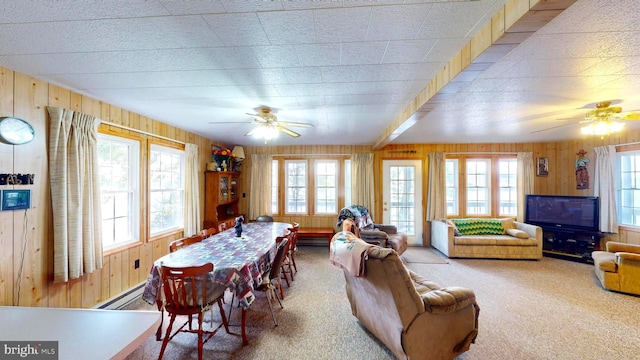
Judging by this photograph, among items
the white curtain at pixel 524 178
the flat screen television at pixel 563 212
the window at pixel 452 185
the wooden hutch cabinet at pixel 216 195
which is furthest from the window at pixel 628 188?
the wooden hutch cabinet at pixel 216 195

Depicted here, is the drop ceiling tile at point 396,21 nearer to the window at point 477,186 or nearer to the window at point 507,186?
the window at point 477,186

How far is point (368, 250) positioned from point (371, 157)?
13.0 feet

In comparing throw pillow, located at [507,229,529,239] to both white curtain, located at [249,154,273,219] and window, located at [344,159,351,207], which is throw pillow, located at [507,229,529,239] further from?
white curtain, located at [249,154,273,219]

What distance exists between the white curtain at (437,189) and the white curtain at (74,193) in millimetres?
5639

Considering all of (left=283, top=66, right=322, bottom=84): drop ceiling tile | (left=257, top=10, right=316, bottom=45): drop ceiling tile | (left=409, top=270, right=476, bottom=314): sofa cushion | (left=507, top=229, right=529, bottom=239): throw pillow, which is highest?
(left=257, top=10, right=316, bottom=45): drop ceiling tile

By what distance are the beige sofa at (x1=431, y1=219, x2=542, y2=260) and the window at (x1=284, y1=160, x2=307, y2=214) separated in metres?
3.16

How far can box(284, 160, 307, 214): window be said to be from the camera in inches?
231

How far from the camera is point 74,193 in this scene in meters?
2.35

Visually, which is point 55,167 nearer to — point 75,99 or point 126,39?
point 75,99

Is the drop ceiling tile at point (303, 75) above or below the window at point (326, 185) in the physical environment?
above

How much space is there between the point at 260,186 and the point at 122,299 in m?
3.24

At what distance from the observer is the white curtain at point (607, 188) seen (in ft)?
13.9

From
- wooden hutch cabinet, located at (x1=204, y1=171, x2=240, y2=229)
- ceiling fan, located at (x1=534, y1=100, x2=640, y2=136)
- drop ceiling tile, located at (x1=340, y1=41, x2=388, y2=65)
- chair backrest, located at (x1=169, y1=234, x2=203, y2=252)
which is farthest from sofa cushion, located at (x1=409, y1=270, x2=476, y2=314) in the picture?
wooden hutch cabinet, located at (x1=204, y1=171, x2=240, y2=229)

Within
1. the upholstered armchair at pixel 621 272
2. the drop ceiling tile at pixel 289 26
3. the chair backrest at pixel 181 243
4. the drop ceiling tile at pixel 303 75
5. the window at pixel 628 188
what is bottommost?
the upholstered armchair at pixel 621 272
